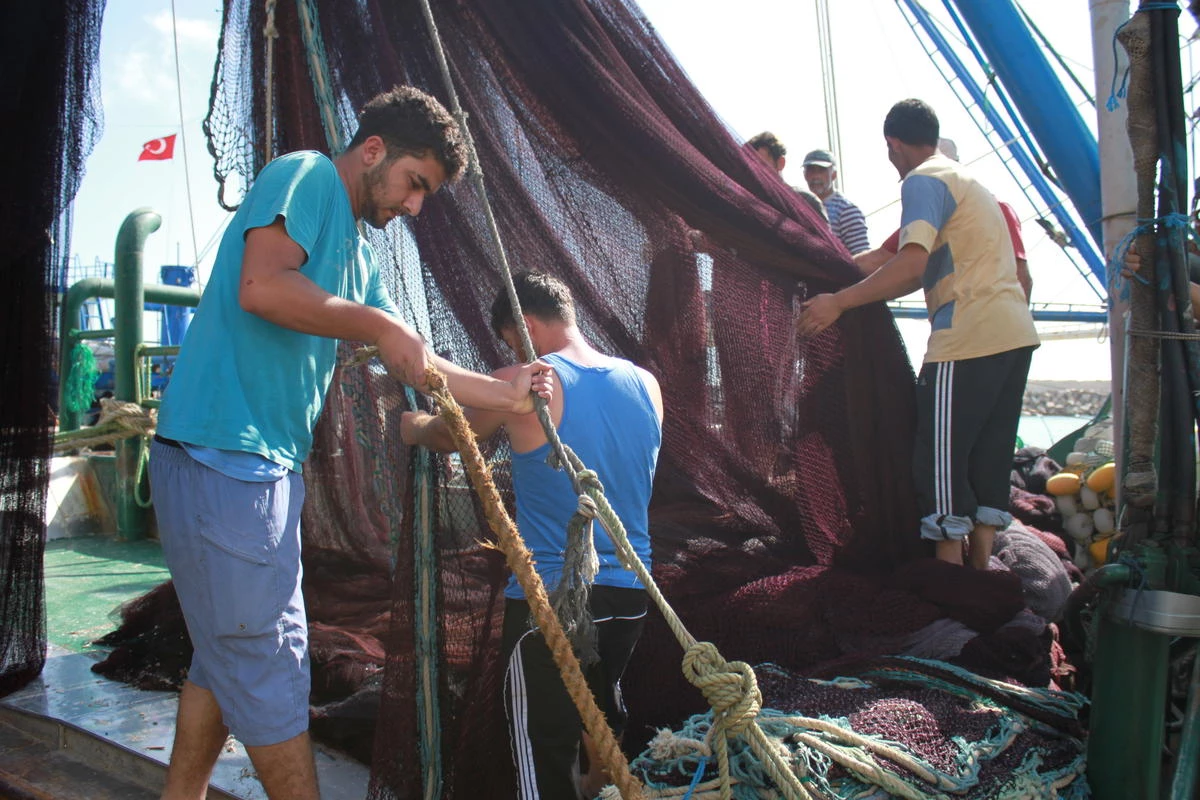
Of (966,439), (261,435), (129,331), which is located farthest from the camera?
(129,331)

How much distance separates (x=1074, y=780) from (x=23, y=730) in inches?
130

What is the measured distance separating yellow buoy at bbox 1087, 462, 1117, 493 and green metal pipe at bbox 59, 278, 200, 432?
6.06 meters

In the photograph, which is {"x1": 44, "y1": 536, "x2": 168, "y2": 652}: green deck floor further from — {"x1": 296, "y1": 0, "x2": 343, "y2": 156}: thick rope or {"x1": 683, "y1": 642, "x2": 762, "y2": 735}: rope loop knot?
{"x1": 683, "y1": 642, "x2": 762, "y2": 735}: rope loop knot

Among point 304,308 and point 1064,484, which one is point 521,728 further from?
point 1064,484

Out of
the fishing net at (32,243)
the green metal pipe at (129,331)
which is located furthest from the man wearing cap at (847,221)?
the green metal pipe at (129,331)

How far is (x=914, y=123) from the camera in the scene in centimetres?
342

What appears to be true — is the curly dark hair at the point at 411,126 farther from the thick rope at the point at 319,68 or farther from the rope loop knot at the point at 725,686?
the rope loop knot at the point at 725,686

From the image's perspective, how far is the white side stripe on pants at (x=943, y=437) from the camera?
3.09 m

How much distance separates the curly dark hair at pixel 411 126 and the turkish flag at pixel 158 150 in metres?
17.1

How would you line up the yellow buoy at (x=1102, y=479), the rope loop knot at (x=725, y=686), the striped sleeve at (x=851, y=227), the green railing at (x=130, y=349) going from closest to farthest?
the rope loop knot at (x=725, y=686) → the yellow buoy at (x=1102, y=479) → the striped sleeve at (x=851, y=227) → the green railing at (x=130, y=349)

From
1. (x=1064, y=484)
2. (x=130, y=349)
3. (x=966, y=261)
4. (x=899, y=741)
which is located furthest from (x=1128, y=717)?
(x=130, y=349)

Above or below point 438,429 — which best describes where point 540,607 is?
below

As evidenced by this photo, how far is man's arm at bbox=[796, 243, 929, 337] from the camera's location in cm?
308

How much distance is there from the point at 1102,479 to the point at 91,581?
531cm
